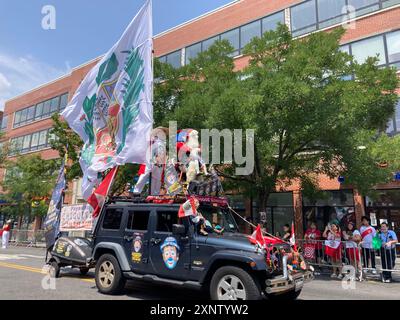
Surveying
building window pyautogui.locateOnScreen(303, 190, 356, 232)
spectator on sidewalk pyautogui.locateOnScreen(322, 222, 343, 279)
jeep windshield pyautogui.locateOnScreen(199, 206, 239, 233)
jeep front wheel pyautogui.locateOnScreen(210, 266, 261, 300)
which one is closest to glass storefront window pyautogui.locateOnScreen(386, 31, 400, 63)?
building window pyautogui.locateOnScreen(303, 190, 356, 232)

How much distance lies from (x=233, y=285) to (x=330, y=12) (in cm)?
2025

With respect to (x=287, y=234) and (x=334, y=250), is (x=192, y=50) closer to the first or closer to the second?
(x=287, y=234)

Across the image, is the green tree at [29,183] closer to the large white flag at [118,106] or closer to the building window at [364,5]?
the large white flag at [118,106]

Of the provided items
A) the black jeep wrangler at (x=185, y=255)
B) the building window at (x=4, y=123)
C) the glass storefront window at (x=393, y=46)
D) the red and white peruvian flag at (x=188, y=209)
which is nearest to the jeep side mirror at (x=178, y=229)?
the black jeep wrangler at (x=185, y=255)

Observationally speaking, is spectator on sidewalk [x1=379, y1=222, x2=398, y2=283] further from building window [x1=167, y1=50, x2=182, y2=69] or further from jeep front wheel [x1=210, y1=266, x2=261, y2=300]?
building window [x1=167, y1=50, x2=182, y2=69]

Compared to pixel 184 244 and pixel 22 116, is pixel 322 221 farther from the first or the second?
pixel 22 116

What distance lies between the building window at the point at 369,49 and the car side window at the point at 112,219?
1682cm

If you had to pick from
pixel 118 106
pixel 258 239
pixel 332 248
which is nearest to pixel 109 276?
pixel 258 239

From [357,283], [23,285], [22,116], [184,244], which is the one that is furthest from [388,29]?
[22,116]

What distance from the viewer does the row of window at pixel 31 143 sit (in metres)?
38.4

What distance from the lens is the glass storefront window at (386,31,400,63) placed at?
18.3m

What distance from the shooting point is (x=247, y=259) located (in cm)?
555

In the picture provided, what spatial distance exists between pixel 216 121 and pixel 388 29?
513 inches

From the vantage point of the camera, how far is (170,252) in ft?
21.5
